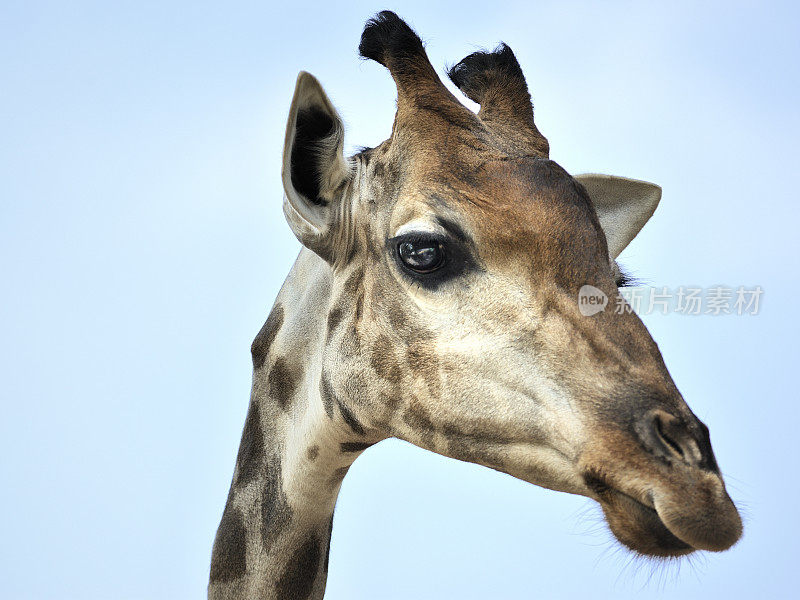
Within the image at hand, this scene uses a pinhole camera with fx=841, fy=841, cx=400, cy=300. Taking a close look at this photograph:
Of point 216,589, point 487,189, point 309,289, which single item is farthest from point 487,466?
point 216,589

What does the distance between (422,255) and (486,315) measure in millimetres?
390

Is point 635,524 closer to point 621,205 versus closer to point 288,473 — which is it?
point 288,473

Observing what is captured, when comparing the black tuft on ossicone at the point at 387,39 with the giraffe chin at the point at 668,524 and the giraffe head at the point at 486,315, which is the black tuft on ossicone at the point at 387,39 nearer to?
the giraffe head at the point at 486,315

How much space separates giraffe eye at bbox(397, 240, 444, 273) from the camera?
3430 millimetres

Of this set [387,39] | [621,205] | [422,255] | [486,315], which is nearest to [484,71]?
[387,39]

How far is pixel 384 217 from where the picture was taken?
3.75 m

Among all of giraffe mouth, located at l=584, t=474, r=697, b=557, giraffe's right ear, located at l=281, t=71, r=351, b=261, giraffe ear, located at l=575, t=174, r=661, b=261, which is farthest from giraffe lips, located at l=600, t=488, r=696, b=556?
giraffe ear, located at l=575, t=174, r=661, b=261

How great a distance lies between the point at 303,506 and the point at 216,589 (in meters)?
0.72

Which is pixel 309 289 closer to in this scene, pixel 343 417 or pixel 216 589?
pixel 343 417

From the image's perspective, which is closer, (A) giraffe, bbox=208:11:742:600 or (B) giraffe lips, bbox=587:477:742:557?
(B) giraffe lips, bbox=587:477:742:557

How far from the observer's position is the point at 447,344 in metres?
3.35

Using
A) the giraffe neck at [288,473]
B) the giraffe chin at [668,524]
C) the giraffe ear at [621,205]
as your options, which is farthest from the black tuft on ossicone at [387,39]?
the giraffe chin at [668,524]

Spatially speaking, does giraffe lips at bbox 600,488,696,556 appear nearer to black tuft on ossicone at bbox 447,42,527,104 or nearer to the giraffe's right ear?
the giraffe's right ear

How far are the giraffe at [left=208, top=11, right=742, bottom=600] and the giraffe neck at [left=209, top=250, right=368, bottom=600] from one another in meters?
0.01
